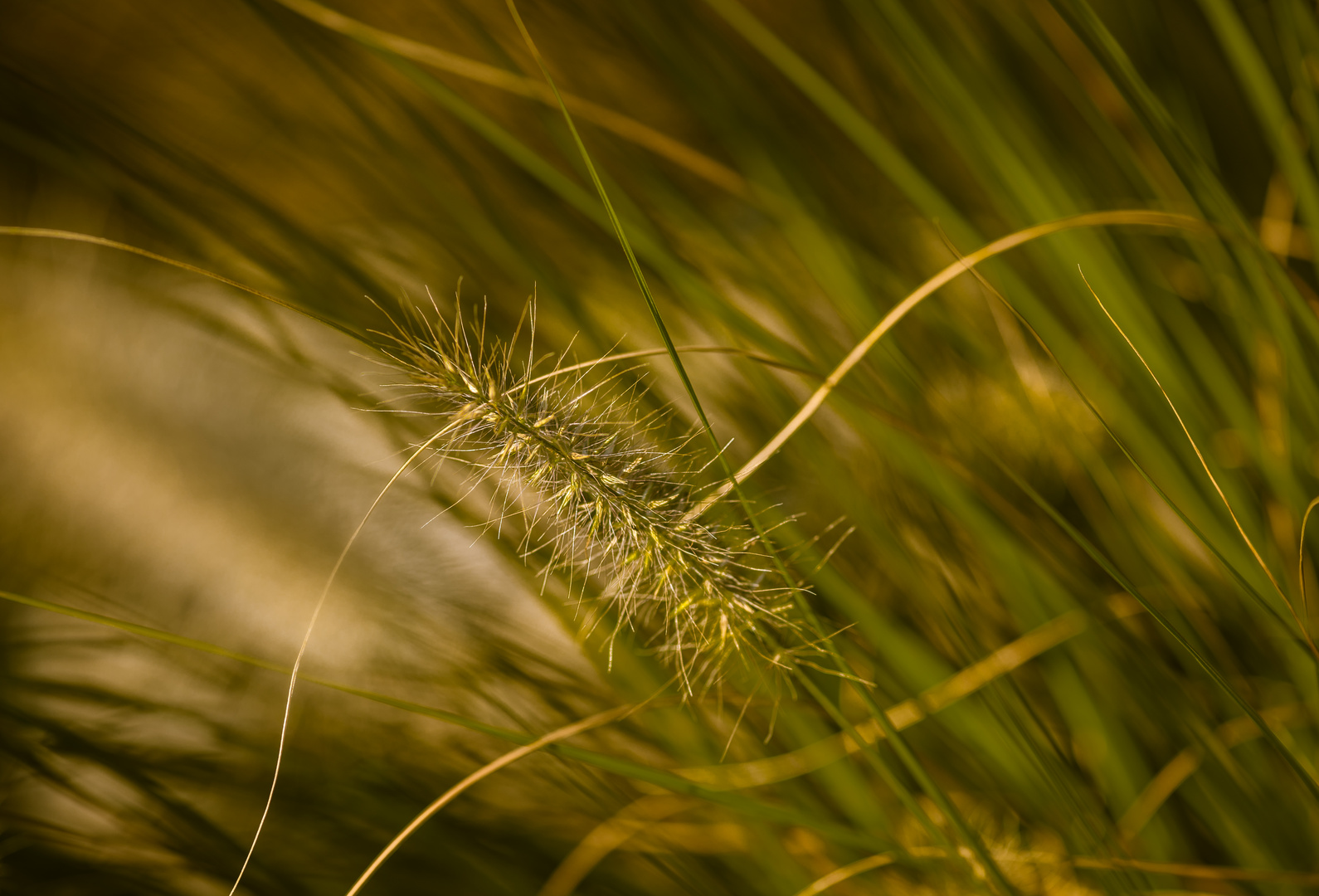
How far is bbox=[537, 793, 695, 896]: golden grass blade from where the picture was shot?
411 millimetres

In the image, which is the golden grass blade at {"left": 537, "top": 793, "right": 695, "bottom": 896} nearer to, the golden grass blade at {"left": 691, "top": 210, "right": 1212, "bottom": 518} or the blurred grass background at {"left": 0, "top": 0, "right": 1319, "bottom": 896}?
the blurred grass background at {"left": 0, "top": 0, "right": 1319, "bottom": 896}

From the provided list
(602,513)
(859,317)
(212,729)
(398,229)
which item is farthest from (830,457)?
(212,729)

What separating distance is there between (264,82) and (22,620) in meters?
0.44

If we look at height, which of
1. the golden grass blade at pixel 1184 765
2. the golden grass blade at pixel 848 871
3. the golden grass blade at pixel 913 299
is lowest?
the golden grass blade at pixel 1184 765

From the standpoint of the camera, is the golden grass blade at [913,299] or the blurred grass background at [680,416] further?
the blurred grass background at [680,416]

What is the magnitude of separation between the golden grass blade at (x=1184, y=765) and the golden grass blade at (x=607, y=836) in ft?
0.77

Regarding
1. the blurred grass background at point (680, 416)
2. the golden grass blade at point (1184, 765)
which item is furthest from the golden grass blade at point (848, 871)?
the golden grass blade at point (1184, 765)

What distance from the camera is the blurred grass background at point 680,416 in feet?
1.20

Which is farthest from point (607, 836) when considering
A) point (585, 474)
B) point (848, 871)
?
point (585, 474)

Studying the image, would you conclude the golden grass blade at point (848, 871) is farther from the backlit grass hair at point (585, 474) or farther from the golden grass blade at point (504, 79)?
the golden grass blade at point (504, 79)

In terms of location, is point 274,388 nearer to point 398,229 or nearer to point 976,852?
point 398,229

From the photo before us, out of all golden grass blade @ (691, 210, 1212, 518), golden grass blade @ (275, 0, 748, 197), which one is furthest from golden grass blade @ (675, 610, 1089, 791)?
golden grass blade @ (275, 0, 748, 197)

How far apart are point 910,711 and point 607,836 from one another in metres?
0.19

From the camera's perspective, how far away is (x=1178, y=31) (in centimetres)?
51
